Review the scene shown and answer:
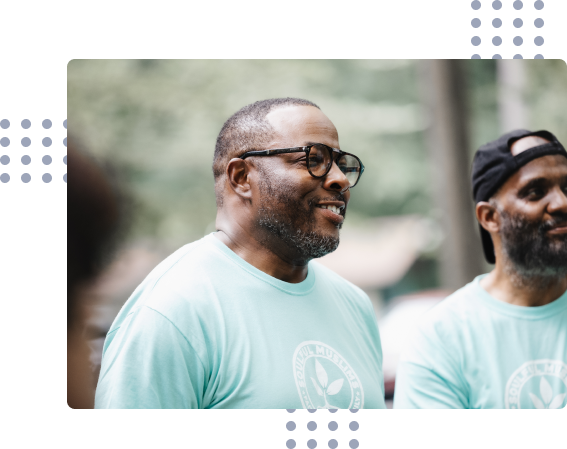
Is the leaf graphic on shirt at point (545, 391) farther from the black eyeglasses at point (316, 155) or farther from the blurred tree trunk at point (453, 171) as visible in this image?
the blurred tree trunk at point (453, 171)

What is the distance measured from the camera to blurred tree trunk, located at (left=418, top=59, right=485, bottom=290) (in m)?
4.70

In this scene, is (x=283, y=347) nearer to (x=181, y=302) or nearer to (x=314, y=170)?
(x=181, y=302)

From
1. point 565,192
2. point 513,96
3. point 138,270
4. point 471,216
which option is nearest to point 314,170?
point 565,192

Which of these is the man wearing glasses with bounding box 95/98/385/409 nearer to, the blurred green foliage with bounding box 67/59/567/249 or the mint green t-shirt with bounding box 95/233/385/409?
the mint green t-shirt with bounding box 95/233/385/409

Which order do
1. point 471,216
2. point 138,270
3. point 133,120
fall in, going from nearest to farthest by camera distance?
point 138,270, point 471,216, point 133,120

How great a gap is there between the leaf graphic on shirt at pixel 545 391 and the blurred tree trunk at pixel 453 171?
230cm

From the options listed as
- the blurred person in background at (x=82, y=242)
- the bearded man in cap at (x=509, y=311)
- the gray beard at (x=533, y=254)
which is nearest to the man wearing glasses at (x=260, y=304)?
the blurred person in background at (x=82, y=242)

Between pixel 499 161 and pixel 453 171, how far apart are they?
2281mm

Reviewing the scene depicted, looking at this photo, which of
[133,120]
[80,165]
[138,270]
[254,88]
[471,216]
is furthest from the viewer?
[254,88]

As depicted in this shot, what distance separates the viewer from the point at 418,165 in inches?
299

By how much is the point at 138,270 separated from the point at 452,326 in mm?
1746

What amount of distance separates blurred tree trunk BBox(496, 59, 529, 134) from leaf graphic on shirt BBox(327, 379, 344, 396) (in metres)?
4.61

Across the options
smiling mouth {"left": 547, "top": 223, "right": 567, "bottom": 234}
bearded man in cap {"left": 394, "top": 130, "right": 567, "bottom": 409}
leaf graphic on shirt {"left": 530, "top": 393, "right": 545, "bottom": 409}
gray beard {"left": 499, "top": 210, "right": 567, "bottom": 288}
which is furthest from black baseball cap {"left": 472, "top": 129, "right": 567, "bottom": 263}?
leaf graphic on shirt {"left": 530, "top": 393, "right": 545, "bottom": 409}

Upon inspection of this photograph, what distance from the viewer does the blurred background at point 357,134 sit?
4.42 m
